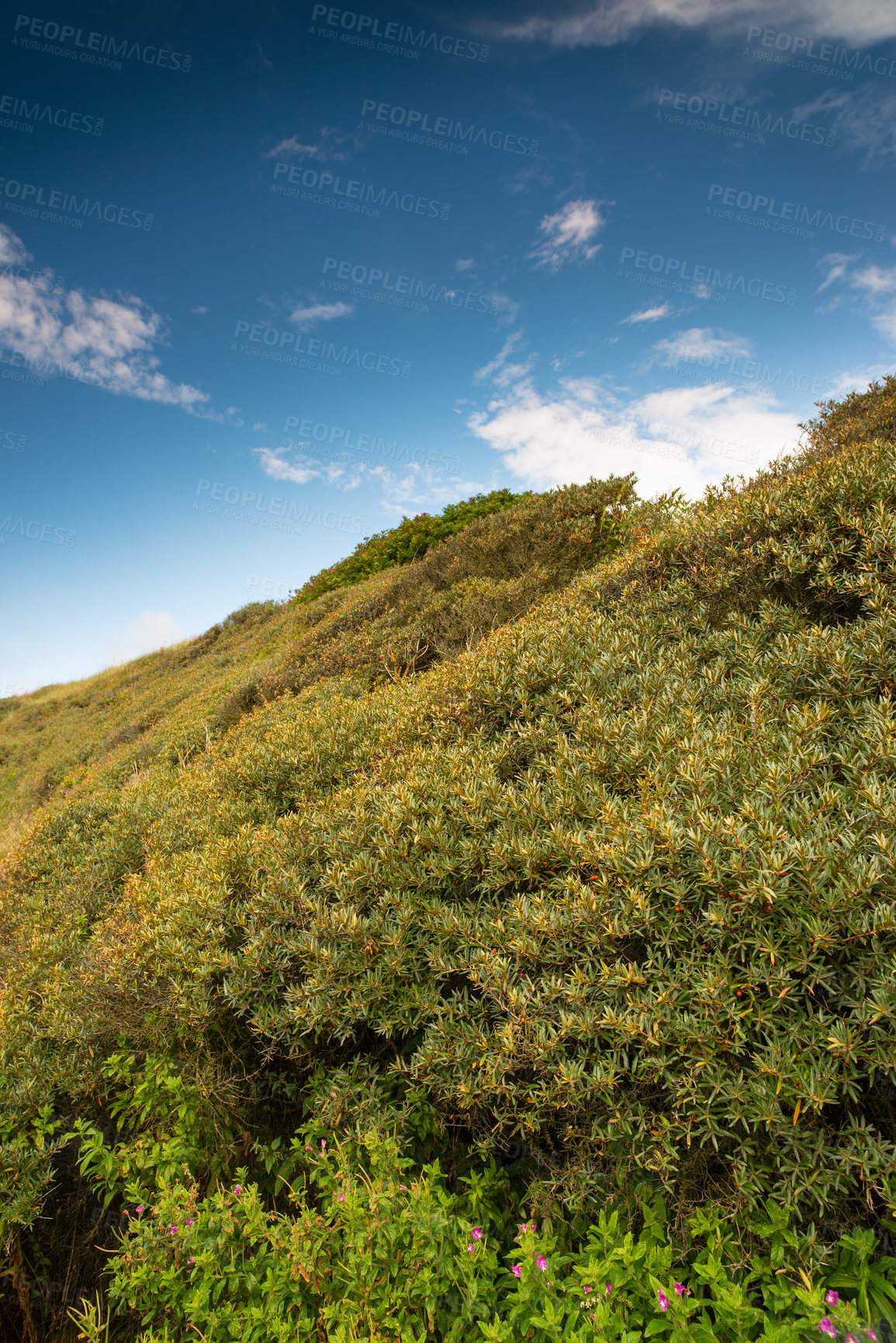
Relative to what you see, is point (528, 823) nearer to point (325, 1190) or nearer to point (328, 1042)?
point (328, 1042)

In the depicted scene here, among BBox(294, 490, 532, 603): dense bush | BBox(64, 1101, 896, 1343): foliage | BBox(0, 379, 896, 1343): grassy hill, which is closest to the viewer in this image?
BBox(64, 1101, 896, 1343): foliage

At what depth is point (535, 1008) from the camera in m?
2.65

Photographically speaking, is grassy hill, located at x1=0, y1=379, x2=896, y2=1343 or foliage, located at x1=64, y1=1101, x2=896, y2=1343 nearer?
foliage, located at x1=64, y1=1101, x2=896, y2=1343

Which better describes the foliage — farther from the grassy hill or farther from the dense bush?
the dense bush

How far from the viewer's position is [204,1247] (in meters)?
2.62

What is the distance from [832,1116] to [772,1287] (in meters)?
0.64

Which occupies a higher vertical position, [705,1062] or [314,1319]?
[705,1062]

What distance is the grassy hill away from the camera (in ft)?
7.34

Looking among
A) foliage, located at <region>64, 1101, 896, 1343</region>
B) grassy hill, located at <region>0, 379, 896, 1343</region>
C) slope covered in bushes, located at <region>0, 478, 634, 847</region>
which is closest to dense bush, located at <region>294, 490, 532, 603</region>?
slope covered in bushes, located at <region>0, 478, 634, 847</region>

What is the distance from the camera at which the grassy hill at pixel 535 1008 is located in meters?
2.24

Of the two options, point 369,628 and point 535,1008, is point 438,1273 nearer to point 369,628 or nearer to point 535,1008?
point 535,1008

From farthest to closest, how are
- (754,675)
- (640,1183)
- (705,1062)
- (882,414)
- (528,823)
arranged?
(882,414) < (754,675) < (528,823) < (640,1183) < (705,1062)

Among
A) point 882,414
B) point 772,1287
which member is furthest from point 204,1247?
point 882,414

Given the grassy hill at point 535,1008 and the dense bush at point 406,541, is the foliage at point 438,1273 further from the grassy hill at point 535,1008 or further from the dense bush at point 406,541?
the dense bush at point 406,541
